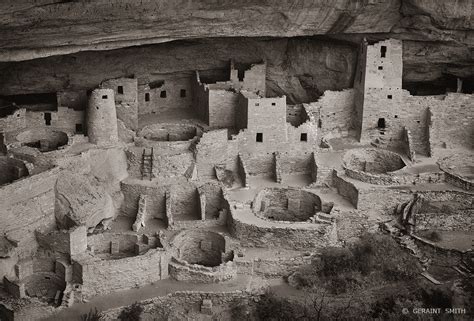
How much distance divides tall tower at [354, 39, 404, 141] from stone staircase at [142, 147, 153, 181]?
5909mm

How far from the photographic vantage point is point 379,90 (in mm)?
21375

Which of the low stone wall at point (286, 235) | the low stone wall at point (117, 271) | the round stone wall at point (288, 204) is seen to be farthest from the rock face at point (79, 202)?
the round stone wall at point (288, 204)

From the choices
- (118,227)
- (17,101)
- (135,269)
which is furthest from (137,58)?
(135,269)

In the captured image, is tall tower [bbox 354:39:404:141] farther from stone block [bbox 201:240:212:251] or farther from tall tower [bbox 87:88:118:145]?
tall tower [bbox 87:88:118:145]

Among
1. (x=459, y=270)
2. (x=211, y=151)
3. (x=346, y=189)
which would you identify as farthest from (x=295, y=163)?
(x=459, y=270)

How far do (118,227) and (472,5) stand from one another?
31.7ft

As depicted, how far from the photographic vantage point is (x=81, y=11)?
15953 millimetres

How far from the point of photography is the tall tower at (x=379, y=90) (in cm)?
2106

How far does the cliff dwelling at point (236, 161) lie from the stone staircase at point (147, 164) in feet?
0.18

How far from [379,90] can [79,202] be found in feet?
27.9

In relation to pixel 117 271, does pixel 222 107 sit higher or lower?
higher

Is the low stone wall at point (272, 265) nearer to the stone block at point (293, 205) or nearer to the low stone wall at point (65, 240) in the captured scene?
the stone block at point (293, 205)

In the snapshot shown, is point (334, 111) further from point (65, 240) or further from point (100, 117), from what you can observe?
point (65, 240)

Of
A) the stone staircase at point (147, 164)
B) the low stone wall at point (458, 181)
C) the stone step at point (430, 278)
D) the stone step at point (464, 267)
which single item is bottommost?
the stone step at point (430, 278)
